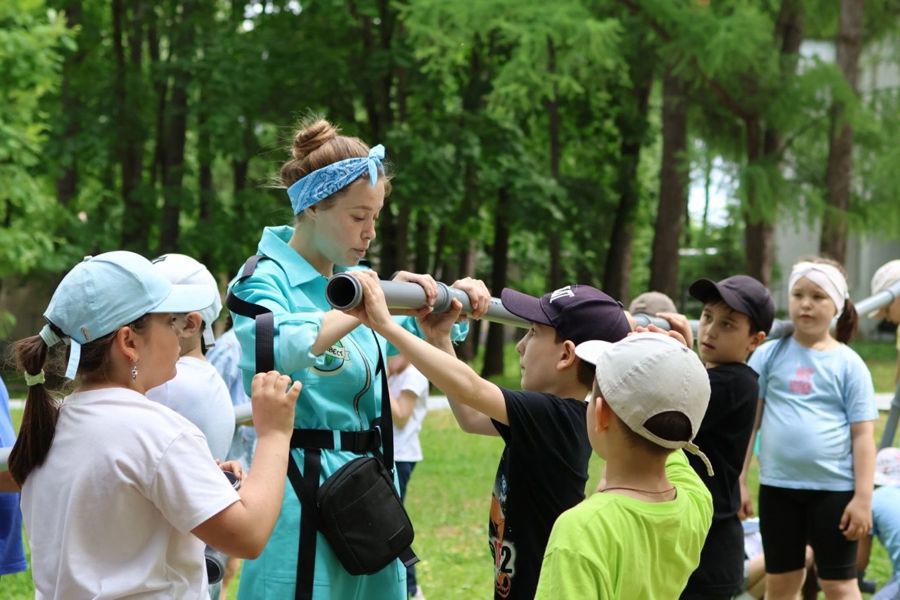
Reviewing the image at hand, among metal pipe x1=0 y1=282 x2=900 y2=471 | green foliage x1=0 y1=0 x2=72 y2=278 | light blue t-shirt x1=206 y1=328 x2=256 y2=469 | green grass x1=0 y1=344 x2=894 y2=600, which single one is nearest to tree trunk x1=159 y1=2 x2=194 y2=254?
green foliage x1=0 y1=0 x2=72 y2=278

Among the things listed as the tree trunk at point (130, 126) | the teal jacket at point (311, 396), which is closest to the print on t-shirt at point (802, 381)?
the teal jacket at point (311, 396)

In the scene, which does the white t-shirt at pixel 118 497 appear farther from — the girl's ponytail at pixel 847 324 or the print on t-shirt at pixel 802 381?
the girl's ponytail at pixel 847 324

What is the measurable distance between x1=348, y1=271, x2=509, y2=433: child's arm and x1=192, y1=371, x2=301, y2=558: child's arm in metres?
0.28

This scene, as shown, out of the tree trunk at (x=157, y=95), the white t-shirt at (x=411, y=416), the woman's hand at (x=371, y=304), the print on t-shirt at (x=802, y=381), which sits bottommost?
the white t-shirt at (x=411, y=416)

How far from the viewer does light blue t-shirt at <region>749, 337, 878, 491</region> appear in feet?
18.1

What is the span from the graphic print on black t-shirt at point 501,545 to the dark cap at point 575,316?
418 mm

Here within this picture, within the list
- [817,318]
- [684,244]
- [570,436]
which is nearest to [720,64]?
[817,318]

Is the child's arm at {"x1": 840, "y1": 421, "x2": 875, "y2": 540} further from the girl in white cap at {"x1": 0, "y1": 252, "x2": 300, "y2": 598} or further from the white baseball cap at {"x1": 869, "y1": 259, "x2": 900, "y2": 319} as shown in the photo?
the girl in white cap at {"x1": 0, "y1": 252, "x2": 300, "y2": 598}

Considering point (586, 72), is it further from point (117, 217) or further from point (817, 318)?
point (817, 318)

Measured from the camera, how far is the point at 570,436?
3326mm

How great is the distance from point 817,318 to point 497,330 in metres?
17.3

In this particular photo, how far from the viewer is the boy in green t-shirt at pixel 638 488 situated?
2.58 m

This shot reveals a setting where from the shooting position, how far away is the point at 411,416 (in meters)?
7.07

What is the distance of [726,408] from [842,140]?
13.3m
